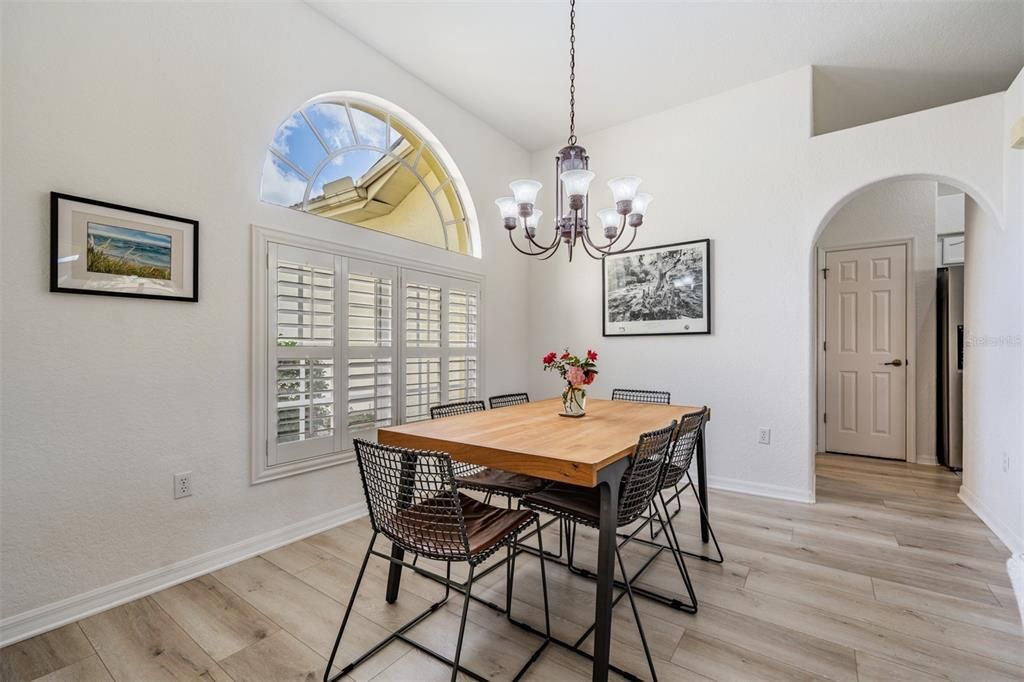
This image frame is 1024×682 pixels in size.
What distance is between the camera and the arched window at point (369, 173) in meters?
2.89

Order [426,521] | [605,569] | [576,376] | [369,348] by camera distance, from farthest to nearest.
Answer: [369,348], [576,376], [426,521], [605,569]

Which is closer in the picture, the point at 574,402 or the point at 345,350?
the point at 574,402

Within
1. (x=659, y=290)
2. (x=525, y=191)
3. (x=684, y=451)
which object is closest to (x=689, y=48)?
(x=659, y=290)

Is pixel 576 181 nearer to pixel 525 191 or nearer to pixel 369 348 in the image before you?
pixel 525 191

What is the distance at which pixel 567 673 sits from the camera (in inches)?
63.7

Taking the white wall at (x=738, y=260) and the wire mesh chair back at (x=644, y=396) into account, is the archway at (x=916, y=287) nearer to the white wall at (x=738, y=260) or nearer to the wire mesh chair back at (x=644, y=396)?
the white wall at (x=738, y=260)

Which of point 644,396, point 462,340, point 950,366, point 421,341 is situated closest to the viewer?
point 644,396

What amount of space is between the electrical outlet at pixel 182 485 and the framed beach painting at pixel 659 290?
331cm

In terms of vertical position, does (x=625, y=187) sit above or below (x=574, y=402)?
above

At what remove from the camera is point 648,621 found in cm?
191

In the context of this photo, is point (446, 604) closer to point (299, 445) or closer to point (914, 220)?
point (299, 445)

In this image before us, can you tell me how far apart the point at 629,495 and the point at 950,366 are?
4.26m

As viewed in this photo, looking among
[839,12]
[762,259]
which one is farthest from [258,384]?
[839,12]

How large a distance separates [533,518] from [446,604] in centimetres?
66
